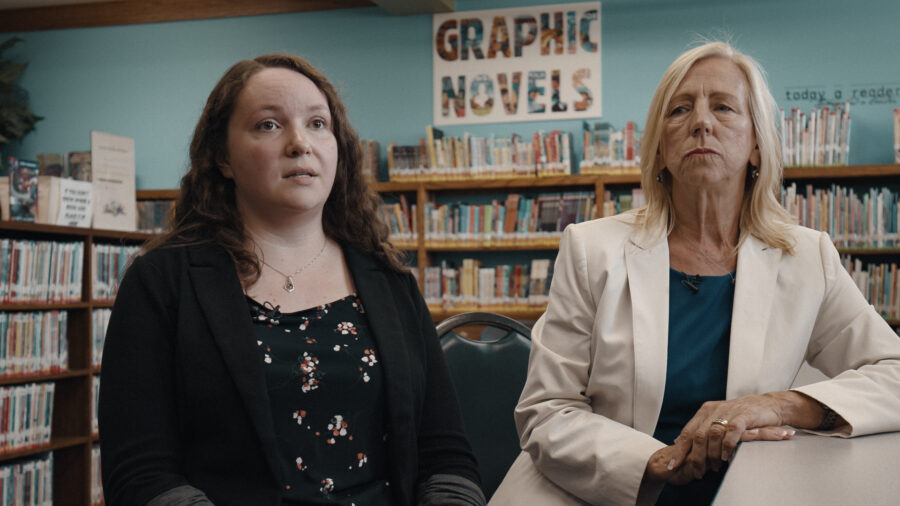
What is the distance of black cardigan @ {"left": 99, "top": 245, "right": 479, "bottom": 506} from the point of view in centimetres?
124

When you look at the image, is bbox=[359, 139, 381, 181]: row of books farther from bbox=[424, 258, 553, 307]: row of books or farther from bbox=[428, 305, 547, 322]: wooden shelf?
bbox=[428, 305, 547, 322]: wooden shelf

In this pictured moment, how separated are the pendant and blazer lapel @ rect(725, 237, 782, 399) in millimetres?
861

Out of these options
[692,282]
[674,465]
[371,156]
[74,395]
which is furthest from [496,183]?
[674,465]

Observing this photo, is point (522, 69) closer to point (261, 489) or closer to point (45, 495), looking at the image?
point (45, 495)

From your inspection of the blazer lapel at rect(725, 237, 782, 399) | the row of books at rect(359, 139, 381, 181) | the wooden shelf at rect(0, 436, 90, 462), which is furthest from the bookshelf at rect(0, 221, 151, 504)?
the blazer lapel at rect(725, 237, 782, 399)

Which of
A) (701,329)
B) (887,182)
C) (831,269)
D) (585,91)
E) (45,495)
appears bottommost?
(45,495)

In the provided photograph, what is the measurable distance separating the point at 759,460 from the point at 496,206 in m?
4.47

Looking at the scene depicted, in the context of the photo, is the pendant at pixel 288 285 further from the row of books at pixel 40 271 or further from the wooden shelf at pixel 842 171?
the wooden shelf at pixel 842 171

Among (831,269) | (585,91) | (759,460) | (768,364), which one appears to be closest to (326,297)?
(759,460)

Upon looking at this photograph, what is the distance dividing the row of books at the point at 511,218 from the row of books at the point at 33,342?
94.4 inches

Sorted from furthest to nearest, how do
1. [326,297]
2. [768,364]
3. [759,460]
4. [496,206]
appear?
[496,206] < [768,364] < [326,297] < [759,460]

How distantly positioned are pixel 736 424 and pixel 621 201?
4102 millimetres

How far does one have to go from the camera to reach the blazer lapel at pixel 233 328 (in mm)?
1248

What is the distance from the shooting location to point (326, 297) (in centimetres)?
146
